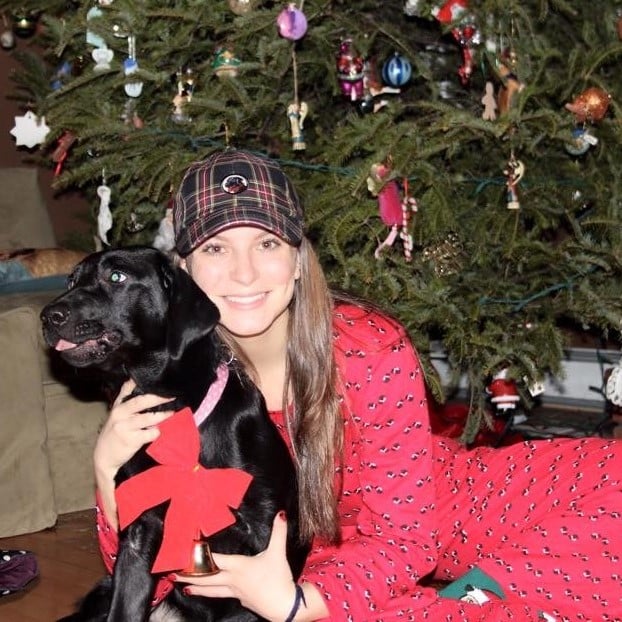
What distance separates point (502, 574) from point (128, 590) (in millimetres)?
635

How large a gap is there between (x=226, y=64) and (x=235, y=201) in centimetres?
113

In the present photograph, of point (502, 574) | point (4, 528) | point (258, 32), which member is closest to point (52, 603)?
point (4, 528)

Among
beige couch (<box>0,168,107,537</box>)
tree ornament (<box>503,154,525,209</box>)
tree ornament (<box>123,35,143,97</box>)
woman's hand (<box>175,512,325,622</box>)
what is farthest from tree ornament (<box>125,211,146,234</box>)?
woman's hand (<box>175,512,325,622</box>)

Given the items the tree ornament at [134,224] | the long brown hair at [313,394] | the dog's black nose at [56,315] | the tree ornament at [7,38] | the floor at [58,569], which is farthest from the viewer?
the tree ornament at [7,38]

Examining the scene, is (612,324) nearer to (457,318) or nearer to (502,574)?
(457,318)

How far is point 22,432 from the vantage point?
9.27 ft

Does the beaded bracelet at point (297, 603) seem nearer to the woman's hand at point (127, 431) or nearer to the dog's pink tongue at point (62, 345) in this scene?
the woman's hand at point (127, 431)

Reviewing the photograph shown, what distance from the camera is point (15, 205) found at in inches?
150

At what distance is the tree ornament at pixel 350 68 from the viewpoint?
288 cm

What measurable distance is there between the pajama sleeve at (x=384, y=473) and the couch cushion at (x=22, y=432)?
1208mm

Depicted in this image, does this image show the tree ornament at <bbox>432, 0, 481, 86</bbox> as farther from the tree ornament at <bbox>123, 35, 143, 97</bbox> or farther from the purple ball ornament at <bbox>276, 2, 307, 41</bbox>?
the tree ornament at <bbox>123, 35, 143, 97</bbox>

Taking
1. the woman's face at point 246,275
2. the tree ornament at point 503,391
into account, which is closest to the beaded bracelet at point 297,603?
the woman's face at point 246,275

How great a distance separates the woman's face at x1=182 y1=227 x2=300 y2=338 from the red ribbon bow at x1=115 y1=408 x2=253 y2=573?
232 millimetres

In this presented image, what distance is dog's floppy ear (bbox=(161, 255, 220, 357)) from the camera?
5.68 feet
